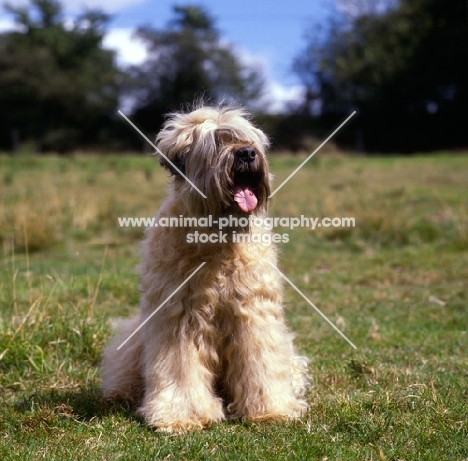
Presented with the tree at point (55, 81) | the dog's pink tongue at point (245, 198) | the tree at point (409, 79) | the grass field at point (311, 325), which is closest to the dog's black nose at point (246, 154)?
the dog's pink tongue at point (245, 198)

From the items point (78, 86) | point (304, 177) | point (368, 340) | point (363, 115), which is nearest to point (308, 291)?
point (368, 340)

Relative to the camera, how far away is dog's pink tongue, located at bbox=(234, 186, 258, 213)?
462 cm

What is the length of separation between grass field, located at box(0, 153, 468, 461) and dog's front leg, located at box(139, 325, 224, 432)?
13 cm

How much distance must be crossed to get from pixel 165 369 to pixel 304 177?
1455cm

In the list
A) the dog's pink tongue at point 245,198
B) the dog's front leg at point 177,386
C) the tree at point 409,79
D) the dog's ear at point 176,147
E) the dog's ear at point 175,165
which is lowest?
the dog's front leg at point 177,386

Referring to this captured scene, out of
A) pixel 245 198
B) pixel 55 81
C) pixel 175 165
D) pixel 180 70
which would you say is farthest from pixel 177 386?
pixel 55 81

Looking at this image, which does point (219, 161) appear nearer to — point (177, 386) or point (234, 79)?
point (177, 386)

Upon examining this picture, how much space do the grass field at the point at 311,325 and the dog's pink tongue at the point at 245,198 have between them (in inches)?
56.3

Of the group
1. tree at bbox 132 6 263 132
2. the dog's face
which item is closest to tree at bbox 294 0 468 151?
tree at bbox 132 6 263 132

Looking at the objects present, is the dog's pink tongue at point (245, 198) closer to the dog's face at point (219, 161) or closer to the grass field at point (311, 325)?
the dog's face at point (219, 161)

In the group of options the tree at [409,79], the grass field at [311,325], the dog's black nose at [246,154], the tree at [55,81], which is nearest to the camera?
the grass field at [311,325]

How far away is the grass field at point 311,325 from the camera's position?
14.3 ft

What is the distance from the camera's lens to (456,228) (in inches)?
458

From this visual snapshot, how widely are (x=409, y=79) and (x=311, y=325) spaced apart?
28744 mm
